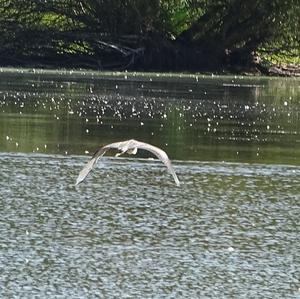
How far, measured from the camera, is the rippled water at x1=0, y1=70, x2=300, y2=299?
8.95m

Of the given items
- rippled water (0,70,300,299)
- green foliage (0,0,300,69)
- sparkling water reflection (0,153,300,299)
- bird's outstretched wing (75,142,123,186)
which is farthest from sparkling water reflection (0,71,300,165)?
bird's outstretched wing (75,142,123,186)

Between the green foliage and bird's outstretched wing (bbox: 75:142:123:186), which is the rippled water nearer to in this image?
bird's outstretched wing (bbox: 75:142:123:186)

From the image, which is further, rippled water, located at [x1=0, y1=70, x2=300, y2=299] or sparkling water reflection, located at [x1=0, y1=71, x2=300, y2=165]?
sparkling water reflection, located at [x1=0, y1=71, x2=300, y2=165]

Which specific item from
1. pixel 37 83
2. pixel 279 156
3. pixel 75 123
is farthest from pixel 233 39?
pixel 279 156

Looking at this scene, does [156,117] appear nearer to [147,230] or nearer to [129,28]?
[147,230]

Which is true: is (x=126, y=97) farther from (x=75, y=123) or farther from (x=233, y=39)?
(x=233, y=39)

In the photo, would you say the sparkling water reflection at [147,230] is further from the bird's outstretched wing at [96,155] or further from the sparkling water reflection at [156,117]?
the sparkling water reflection at [156,117]

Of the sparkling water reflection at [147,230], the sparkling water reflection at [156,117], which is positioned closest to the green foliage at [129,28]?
the sparkling water reflection at [156,117]

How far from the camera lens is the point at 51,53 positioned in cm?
4100

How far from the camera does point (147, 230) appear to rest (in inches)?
423

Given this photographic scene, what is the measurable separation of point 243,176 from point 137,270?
5.19 m

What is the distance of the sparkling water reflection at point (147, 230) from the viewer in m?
8.82

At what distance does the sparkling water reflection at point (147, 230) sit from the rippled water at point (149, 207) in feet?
0.04

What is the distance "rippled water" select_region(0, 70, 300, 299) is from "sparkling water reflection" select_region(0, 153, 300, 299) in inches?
0.5
